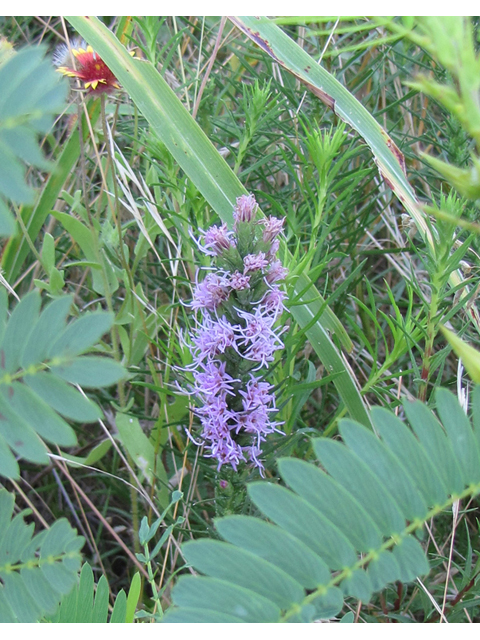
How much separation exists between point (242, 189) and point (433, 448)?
2.10ft

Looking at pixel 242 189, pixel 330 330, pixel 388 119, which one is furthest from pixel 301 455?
pixel 388 119

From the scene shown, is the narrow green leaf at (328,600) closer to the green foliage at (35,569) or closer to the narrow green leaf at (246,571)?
the narrow green leaf at (246,571)

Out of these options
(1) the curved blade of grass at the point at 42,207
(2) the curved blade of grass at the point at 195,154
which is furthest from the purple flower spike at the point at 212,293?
(1) the curved blade of grass at the point at 42,207

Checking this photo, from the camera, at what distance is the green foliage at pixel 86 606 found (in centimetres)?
68

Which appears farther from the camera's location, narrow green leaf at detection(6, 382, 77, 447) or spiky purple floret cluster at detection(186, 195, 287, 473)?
spiky purple floret cluster at detection(186, 195, 287, 473)

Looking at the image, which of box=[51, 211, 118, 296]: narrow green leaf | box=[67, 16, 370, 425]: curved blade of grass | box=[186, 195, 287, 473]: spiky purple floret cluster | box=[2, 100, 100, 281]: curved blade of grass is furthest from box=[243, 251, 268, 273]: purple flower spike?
box=[2, 100, 100, 281]: curved blade of grass

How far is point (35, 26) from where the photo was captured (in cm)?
182

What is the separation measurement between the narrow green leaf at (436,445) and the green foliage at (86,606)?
0.42 meters

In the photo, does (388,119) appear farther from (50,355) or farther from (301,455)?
(50,355)

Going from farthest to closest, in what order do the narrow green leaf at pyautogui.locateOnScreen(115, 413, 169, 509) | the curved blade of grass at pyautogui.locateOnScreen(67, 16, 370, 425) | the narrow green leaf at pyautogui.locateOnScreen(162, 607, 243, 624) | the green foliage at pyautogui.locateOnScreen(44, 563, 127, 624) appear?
the narrow green leaf at pyautogui.locateOnScreen(115, 413, 169, 509)
the curved blade of grass at pyautogui.locateOnScreen(67, 16, 370, 425)
the green foliage at pyautogui.locateOnScreen(44, 563, 127, 624)
the narrow green leaf at pyautogui.locateOnScreen(162, 607, 243, 624)

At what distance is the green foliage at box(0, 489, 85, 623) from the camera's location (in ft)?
1.81

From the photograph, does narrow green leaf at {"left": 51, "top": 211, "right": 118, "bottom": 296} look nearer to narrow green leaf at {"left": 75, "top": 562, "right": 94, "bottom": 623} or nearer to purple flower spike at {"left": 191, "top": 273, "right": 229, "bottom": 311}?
purple flower spike at {"left": 191, "top": 273, "right": 229, "bottom": 311}

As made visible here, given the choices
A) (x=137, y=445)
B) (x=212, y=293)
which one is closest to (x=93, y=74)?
(x=212, y=293)
